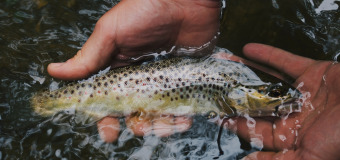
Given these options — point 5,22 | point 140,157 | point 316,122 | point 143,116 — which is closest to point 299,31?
point 316,122

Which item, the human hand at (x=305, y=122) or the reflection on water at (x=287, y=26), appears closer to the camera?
the human hand at (x=305, y=122)

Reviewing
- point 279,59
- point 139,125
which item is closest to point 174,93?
point 139,125

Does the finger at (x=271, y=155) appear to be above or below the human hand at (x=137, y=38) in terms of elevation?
below

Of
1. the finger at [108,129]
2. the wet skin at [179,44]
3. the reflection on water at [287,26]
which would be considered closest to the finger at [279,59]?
the wet skin at [179,44]

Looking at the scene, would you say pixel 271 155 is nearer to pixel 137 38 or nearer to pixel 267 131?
pixel 267 131

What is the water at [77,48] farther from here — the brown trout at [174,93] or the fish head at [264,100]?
the fish head at [264,100]

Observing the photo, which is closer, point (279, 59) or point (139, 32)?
point (139, 32)

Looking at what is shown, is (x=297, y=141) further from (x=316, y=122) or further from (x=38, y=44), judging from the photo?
(x=38, y=44)
